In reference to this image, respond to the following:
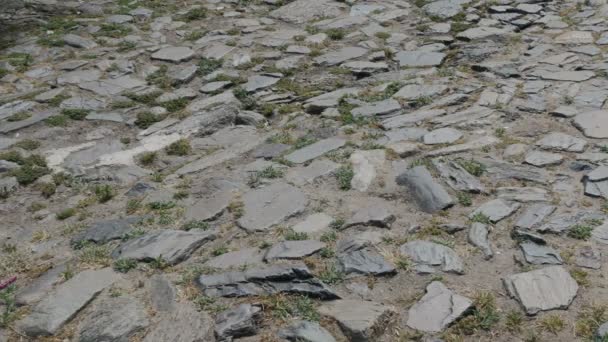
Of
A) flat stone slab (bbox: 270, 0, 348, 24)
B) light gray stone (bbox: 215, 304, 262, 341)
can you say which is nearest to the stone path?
light gray stone (bbox: 215, 304, 262, 341)

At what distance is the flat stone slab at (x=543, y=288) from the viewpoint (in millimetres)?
3498

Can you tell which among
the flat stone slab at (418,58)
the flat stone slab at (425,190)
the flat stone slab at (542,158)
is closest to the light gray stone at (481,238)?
the flat stone slab at (425,190)

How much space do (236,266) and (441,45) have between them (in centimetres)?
525

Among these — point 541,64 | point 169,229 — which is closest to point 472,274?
point 169,229

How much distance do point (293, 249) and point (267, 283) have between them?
1.35 ft

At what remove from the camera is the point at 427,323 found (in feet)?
11.3

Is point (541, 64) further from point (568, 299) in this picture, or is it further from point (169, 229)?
point (169, 229)

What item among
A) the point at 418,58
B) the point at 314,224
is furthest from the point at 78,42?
the point at 314,224

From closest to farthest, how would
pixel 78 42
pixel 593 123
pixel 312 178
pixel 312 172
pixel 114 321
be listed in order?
pixel 114 321
pixel 312 178
pixel 312 172
pixel 593 123
pixel 78 42

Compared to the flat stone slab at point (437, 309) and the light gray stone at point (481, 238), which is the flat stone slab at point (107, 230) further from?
the light gray stone at point (481, 238)

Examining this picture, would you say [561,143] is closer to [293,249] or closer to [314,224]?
[314,224]

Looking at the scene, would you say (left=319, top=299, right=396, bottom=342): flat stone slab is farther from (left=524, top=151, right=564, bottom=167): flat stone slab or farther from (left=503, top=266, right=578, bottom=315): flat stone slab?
(left=524, top=151, right=564, bottom=167): flat stone slab

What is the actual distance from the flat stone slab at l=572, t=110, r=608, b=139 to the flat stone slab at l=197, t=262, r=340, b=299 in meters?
3.12

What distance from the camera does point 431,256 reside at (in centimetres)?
402
